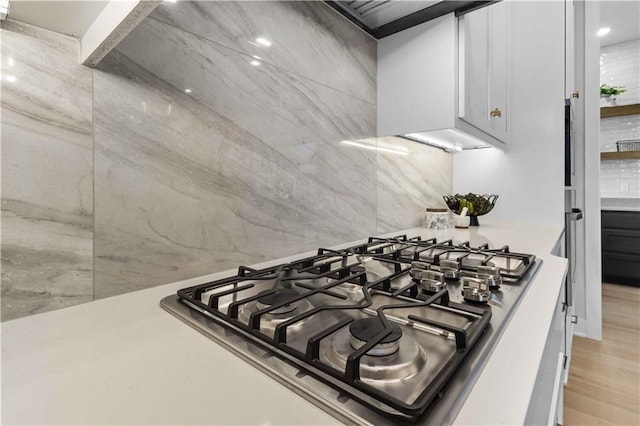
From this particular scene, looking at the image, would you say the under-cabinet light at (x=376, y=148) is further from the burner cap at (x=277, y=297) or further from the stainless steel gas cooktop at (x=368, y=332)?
the burner cap at (x=277, y=297)

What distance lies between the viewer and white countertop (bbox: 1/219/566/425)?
323 mm

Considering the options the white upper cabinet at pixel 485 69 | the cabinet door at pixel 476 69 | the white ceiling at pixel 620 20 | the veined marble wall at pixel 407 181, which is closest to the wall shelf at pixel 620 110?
the white ceiling at pixel 620 20

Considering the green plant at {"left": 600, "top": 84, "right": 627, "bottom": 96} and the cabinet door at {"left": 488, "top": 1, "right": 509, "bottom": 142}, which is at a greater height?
the green plant at {"left": 600, "top": 84, "right": 627, "bottom": 96}

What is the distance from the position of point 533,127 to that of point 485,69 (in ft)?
2.21

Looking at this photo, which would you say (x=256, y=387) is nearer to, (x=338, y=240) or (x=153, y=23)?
(x=153, y=23)

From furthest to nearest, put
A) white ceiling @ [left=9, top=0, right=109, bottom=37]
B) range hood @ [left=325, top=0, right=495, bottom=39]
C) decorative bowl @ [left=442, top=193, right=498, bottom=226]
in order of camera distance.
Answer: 1. decorative bowl @ [left=442, top=193, right=498, bottom=226]
2. range hood @ [left=325, top=0, right=495, bottom=39]
3. white ceiling @ [left=9, top=0, right=109, bottom=37]

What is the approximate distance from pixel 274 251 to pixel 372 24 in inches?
40.1

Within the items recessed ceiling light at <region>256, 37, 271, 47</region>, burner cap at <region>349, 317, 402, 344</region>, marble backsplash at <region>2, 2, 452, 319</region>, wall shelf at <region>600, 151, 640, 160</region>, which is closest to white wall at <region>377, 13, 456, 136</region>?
marble backsplash at <region>2, 2, 452, 319</region>

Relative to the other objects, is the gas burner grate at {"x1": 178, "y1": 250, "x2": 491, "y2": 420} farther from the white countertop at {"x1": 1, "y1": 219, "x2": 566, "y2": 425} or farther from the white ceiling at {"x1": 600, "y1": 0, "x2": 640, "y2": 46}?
the white ceiling at {"x1": 600, "y1": 0, "x2": 640, "y2": 46}

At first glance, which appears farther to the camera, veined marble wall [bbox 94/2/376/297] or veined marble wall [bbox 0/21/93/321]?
veined marble wall [bbox 94/2/376/297]

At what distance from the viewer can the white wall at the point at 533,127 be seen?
6.03ft

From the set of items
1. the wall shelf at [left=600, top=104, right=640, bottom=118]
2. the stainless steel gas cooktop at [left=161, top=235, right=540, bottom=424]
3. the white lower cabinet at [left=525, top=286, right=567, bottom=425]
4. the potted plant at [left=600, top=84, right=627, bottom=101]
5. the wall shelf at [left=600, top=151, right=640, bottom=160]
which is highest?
the potted plant at [left=600, top=84, right=627, bottom=101]

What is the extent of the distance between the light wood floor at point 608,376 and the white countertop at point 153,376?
1.43 meters

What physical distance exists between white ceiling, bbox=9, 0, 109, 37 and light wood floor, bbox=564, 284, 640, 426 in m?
2.16
